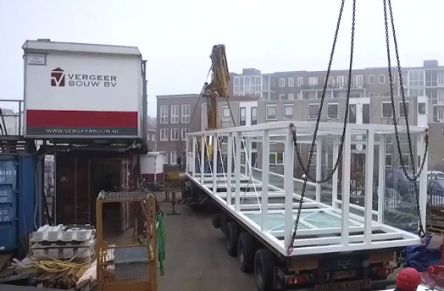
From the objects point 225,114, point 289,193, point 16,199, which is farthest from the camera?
point 225,114

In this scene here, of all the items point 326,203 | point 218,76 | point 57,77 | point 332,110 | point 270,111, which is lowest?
point 326,203

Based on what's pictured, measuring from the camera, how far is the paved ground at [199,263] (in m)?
7.34

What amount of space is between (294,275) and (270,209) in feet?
9.49

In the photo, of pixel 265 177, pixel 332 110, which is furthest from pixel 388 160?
pixel 332 110

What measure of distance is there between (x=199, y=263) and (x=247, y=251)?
4.93 ft

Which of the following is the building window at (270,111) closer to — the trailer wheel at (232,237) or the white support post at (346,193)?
the trailer wheel at (232,237)

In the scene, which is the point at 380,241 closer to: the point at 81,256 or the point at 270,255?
the point at 270,255

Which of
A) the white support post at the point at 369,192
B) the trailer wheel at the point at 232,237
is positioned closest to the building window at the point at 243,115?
the trailer wheel at the point at 232,237

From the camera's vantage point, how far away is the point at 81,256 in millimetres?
7223

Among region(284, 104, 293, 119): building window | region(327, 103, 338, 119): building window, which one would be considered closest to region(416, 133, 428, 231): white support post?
region(327, 103, 338, 119): building window

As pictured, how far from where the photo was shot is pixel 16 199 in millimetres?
8469

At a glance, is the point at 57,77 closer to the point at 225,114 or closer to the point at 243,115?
the point at 225,114

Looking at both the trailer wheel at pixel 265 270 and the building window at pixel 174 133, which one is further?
the building window at pixel 174 133

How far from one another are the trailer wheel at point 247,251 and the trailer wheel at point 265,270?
36.7 inches
